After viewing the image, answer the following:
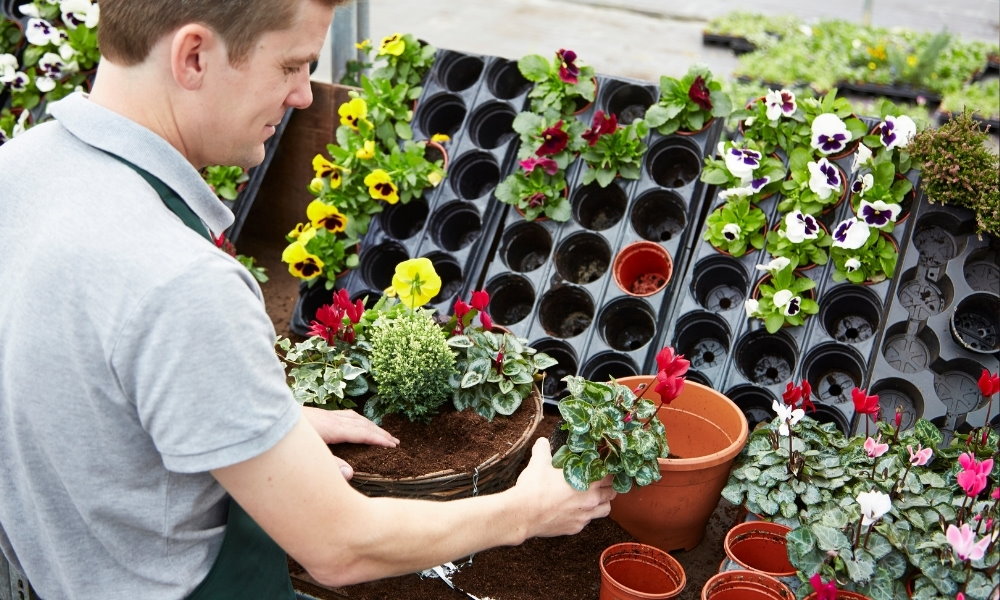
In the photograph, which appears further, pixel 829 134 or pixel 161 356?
pixel 829 134

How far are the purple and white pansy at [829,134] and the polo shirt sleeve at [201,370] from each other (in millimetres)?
1813

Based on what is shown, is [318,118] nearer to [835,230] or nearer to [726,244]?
[726,244]

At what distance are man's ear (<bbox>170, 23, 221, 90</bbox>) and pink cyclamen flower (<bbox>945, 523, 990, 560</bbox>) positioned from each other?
129 centimetres

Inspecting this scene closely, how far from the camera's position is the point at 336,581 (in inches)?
50.9

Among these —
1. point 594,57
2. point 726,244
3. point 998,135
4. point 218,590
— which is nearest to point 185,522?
point 218,590

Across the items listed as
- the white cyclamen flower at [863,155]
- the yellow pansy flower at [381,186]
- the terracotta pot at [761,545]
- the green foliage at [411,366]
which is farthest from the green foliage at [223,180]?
the terracotta pot at [761,545]

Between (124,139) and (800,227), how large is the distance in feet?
5.68

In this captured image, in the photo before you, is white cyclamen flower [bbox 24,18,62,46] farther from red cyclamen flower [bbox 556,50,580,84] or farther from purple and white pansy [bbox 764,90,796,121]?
purple and white pansy [bbox 764,90,796,121]

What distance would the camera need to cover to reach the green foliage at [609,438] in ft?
5.29

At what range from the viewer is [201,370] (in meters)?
1.08

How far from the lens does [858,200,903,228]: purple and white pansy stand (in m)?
2.32

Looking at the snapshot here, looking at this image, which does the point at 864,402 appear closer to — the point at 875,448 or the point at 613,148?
the point at 875,448

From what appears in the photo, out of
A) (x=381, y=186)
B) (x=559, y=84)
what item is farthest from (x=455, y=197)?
(x=559, y=84)

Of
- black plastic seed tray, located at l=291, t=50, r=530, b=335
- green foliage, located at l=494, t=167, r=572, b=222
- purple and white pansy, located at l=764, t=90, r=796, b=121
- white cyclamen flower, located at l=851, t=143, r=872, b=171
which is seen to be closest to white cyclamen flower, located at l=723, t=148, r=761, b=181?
purple and white pansy, located at l=764, t=90, r=796, b=121
